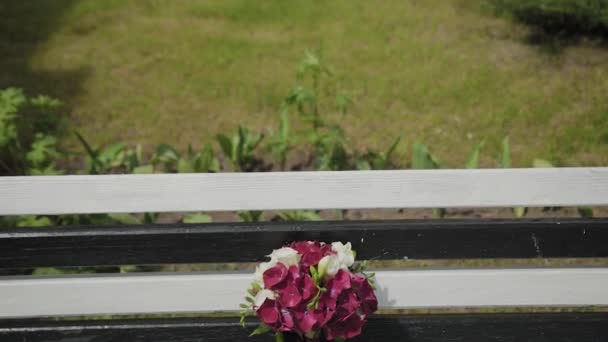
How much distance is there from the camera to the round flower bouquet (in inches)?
50.2

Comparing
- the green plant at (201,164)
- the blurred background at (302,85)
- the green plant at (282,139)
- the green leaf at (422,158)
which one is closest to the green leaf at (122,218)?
the blurred background at (302,85)

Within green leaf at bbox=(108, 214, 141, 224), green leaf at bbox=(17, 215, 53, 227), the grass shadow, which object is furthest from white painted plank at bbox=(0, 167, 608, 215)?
the grass shadow

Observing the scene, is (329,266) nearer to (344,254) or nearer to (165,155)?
(344,254)

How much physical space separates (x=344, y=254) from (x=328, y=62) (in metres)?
2.71

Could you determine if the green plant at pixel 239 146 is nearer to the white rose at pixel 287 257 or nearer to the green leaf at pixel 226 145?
the green leaf at pixel 226 145

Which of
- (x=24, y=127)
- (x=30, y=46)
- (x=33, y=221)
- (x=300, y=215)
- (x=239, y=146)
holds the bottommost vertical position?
(x=300, y=215)

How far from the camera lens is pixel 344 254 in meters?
1.33

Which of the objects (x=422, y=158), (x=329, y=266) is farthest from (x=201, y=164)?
(x=329, y=266)

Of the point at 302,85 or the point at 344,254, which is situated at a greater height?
the point at 302,85

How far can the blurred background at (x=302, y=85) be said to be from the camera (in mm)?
2900

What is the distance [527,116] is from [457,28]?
1.11m

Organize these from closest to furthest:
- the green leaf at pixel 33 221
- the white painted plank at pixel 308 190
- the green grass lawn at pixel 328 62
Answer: the white painted plank at pixel 308 190
the green leaf at pixel 33 221
the green grass lawn at pixel 328 62

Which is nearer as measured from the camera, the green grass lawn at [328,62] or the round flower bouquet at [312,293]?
the round flower bouquet at [312,293]

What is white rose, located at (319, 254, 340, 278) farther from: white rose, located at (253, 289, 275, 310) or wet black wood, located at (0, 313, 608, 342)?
wet black wood, located at (0, 313, 608, 342)
